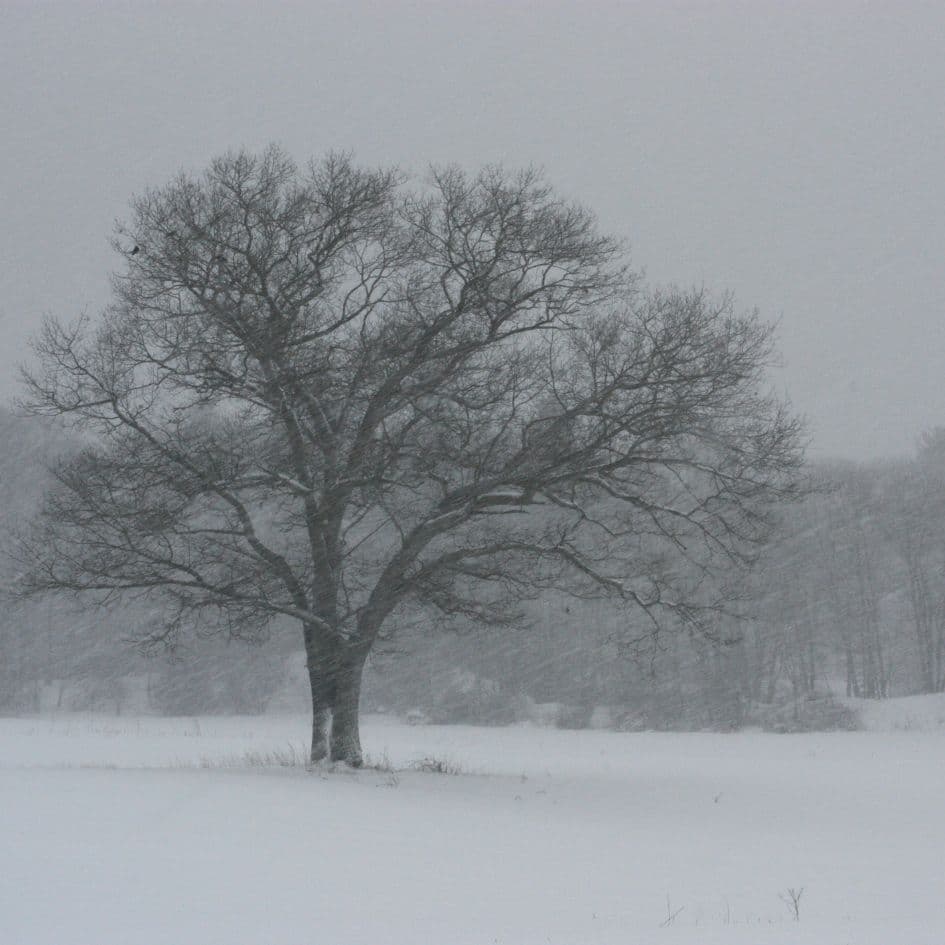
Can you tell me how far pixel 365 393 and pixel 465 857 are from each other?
802cm

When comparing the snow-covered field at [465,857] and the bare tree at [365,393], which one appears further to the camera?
the bare tree at [365,393]

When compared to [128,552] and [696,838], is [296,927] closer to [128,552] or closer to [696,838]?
[696,838]

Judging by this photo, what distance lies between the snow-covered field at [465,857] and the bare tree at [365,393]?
9.54ft

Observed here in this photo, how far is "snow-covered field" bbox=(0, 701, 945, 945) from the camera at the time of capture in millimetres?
7422

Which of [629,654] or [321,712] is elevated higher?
[629,654]

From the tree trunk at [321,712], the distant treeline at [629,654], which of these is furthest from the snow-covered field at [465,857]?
the distant treeline at [629,654]

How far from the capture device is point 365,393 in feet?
54.5

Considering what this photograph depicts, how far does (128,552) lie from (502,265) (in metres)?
6.66

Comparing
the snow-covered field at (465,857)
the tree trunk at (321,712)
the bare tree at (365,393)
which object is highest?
the bare tree at (365,393)

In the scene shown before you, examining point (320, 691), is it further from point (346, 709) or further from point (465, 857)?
point (465, 857)

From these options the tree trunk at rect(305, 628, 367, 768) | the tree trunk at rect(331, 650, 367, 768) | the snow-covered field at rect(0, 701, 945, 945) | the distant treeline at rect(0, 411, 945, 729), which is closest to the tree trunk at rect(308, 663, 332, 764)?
the tree trunk at rect(305, 628, 367, 768)

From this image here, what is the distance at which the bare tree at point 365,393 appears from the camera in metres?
15.4

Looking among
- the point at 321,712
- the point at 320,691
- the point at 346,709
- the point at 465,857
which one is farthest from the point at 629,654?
the point at 465,857

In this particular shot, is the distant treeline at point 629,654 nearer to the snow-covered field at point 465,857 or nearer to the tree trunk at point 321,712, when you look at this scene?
the tree trunk at point 321,712
